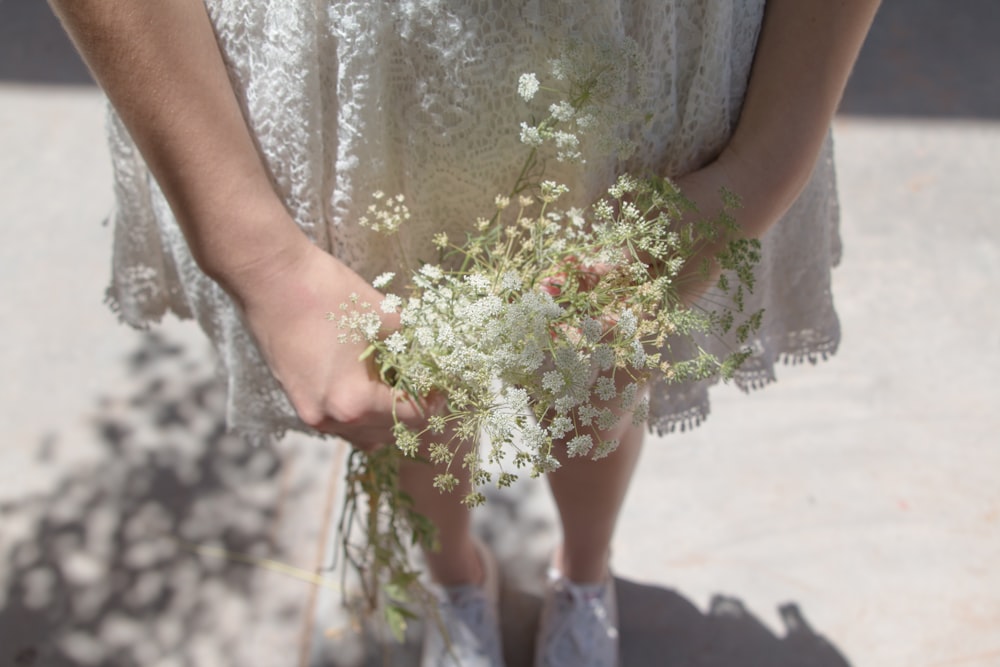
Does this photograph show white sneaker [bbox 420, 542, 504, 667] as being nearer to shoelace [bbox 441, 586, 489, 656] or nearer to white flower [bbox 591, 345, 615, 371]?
shoelace [bbox 441, 586, 489, 656]

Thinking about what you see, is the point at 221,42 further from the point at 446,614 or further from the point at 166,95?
the point at 446,614

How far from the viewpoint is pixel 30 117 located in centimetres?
290

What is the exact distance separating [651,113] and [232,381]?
2.28 feet

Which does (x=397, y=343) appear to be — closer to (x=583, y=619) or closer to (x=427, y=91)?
(x=427, y=91)

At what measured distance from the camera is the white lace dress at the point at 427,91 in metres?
0.88

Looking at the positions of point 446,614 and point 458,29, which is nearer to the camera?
point 458,29

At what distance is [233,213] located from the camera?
93 centimetres

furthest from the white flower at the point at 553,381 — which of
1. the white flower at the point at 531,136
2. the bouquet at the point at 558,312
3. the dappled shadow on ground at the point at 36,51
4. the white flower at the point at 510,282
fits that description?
the dappled shadow on ground at the point at 36,51

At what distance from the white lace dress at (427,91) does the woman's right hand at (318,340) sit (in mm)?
30

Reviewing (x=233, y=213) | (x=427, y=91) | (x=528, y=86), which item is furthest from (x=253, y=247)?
(x=528, y=86)

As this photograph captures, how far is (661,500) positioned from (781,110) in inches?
46.2

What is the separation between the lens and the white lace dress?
34.6 inches

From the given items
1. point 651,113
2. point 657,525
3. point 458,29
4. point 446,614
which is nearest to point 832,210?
point 651,113

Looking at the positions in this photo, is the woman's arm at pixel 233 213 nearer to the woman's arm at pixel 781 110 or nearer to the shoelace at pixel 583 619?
the woman's arm at pixel 781 110
